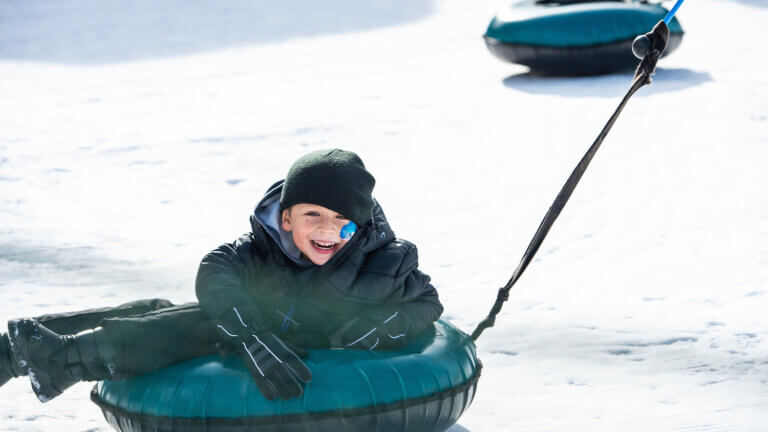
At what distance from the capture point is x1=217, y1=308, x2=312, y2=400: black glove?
2.22m

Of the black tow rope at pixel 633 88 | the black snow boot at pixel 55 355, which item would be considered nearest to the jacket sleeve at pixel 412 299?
the black tow rope at pixel 633 88

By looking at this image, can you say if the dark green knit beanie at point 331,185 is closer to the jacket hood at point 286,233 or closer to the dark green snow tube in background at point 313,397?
the jacket hood at point 286,233

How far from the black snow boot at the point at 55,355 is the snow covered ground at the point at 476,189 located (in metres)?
0.62

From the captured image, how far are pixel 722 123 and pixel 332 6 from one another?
7.84 meters

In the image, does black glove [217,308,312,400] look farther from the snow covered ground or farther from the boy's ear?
the snow covered ground

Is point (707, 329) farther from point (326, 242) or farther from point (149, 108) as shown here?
point (149, 108)

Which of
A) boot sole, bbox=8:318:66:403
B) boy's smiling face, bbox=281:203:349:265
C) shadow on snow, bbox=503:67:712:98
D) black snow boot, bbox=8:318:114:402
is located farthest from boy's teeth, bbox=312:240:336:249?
shadow on snow, bbox=503:67:712:98

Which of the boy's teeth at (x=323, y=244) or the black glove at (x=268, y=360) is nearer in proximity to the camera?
the black glove at (x=268, y=360)

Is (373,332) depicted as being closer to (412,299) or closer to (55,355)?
(412,299)

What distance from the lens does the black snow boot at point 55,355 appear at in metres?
2.32

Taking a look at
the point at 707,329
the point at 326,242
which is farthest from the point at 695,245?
the point at 326,242

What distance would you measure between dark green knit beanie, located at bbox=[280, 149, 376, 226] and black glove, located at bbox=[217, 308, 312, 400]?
13.2 inches

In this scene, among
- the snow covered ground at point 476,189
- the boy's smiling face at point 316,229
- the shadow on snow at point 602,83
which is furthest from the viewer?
the shadow on snow at point 602,83

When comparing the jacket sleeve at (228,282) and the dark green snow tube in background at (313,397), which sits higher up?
the jacket sleeve at (228,282)
